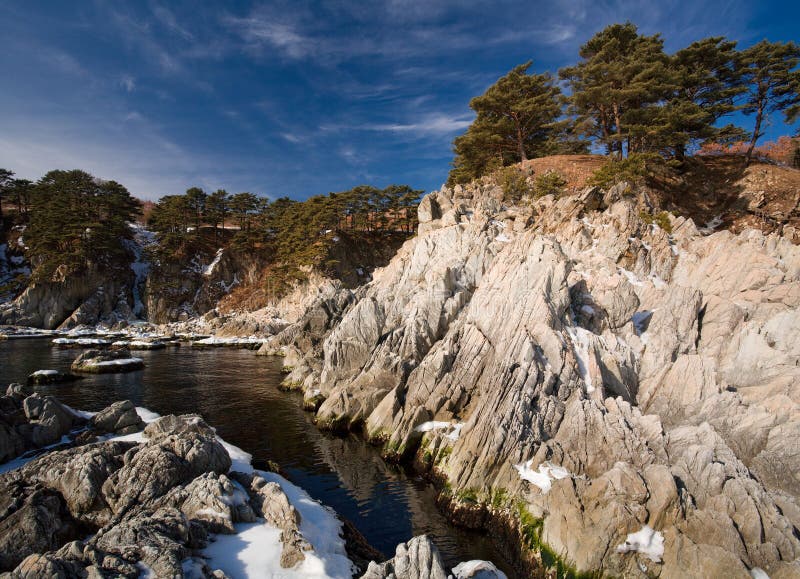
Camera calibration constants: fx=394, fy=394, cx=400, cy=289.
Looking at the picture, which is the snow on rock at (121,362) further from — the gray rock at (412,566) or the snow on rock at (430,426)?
the gray rock at (412,566)

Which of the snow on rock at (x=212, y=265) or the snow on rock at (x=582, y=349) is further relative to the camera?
the snow on rock at (x=212, y=265)

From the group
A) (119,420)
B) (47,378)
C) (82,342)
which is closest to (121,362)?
(47,378)

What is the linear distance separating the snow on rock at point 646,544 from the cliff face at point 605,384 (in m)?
0.06

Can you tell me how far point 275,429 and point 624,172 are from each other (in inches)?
2023

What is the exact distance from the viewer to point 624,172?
51281 millimetres

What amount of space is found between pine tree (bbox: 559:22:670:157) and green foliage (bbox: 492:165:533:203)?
13314mm

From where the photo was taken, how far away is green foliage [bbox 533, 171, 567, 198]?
5912 cm

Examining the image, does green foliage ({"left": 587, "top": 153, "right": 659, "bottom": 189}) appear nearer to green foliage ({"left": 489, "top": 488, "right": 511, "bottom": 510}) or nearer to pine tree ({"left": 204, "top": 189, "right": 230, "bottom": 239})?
green foliage ({"left": 489, "top": 488, "right": 511, "bottom": 510})

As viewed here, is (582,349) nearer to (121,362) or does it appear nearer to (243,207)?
(121,362)

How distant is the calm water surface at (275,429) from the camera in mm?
20109

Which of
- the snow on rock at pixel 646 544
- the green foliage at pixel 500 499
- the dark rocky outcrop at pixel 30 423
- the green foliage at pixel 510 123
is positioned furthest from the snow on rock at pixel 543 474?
the green foliage at pixel 510 123

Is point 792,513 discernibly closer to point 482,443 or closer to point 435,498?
point 482,443

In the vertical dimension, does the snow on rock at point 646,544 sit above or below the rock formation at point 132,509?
below

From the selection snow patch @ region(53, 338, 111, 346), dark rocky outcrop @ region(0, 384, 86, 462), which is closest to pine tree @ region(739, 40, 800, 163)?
dark rocky outcrop @ region(0, 384, 86, 462)
